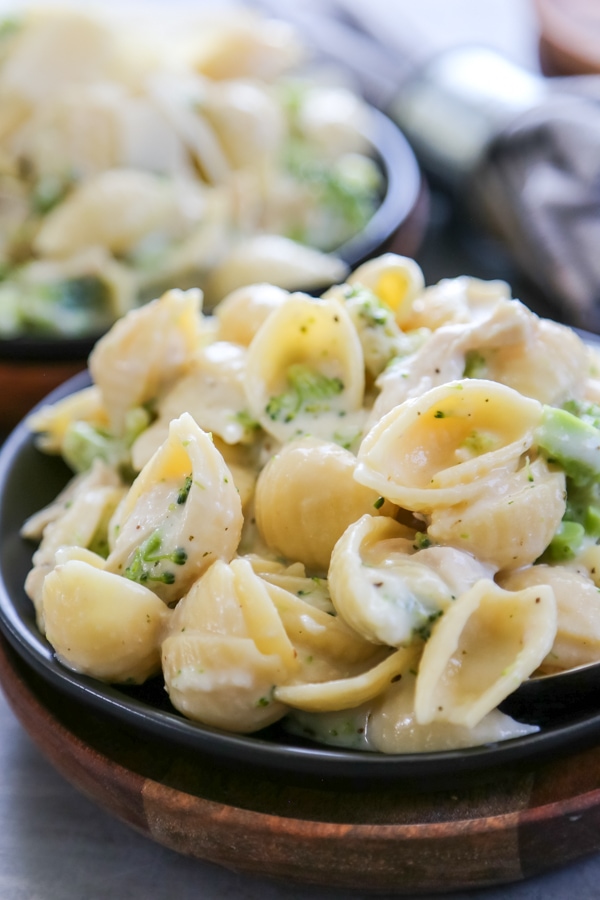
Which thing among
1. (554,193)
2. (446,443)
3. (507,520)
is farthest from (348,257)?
(507,520)

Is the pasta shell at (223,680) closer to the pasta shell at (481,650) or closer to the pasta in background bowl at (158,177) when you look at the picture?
the pasta shell at (481,650)

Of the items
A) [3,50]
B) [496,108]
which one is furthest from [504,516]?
[3,50]

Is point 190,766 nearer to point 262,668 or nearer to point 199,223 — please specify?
point 262,668

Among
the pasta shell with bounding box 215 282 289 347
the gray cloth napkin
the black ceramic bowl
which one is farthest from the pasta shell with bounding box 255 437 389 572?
the gray cloth napkin

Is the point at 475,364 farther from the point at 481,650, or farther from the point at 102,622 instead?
the point at 102,622

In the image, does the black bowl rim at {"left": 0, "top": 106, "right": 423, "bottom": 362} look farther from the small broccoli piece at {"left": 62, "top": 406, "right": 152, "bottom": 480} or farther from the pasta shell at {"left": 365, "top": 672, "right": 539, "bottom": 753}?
the pasta shell at {"left": 365, "top": 672, "right": 539, "bottom": 753}

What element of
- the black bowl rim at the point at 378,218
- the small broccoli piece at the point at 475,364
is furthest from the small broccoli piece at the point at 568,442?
the black bowl rim at the point at 378,218
